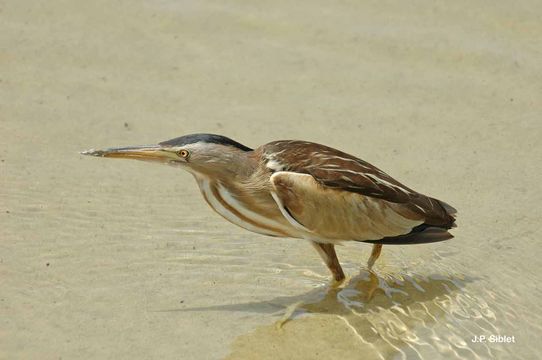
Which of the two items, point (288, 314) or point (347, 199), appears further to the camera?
point (347, 199)

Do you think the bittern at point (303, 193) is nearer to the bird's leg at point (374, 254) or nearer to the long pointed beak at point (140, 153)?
the long pointed beak at point (140, 153)

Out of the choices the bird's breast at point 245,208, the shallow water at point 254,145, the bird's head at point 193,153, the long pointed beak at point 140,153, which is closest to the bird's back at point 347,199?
the bird's breast at point 245,208

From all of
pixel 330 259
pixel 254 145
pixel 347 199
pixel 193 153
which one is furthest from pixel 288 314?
pixel 254 145

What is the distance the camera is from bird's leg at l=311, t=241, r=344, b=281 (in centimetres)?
593

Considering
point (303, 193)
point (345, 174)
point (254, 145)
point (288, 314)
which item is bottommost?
point (288, 314)

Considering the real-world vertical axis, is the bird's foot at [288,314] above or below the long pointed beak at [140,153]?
below

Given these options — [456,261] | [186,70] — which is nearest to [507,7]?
[186,70]

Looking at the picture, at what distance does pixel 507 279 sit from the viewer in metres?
6.09

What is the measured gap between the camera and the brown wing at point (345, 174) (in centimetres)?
580

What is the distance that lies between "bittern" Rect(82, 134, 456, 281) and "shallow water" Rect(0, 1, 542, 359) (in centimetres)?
42

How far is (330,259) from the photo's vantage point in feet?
19.5

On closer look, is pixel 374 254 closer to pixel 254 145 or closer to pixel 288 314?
pixel 288 314

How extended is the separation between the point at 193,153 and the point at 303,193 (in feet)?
2.42

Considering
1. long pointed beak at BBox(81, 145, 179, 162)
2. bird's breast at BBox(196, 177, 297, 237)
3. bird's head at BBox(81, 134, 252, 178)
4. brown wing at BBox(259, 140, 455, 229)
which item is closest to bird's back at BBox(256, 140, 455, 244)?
brown wing at BBox(259, 140, 455, 229)
